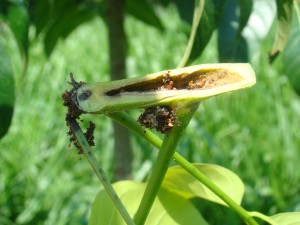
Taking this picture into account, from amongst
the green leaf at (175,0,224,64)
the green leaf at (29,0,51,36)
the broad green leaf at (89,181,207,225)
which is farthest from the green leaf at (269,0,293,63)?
the green leaf at (29,0,51,36)

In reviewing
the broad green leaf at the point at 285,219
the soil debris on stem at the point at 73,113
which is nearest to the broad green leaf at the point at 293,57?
the broad green leaf at the point at 285,219

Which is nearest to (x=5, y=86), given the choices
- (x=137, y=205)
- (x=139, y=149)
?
(x=137, y=205)

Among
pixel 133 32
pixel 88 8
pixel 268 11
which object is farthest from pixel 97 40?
pixel 268 11

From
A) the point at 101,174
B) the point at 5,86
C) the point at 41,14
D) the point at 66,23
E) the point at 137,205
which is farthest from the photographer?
the point at 66,23

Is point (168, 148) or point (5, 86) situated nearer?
point (168, 148)

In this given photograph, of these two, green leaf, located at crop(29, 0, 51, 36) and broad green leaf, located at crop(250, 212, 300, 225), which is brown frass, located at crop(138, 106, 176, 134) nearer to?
broad green leaf, located at crop(250, 212, 300, 225)

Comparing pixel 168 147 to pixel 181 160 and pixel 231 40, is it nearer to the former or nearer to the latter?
pixel 181 160

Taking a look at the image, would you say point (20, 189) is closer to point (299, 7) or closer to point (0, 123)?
point (0, 123)
